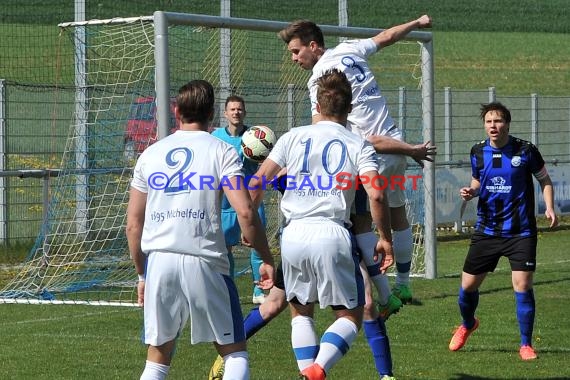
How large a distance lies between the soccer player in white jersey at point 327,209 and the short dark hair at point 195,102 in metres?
0.72

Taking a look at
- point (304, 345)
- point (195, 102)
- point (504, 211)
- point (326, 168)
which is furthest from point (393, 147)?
point (195, 102)

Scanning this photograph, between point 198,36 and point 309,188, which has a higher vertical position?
point 198,36

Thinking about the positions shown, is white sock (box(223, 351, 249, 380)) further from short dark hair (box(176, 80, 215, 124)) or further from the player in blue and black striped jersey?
the player in blue and black striped jersey

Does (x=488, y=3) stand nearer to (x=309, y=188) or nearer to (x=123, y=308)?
(x=123, y=308)

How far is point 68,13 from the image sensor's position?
64.7ft

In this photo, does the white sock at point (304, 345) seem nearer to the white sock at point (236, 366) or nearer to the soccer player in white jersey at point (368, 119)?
the soccer player in white jersey at point (368, 119)

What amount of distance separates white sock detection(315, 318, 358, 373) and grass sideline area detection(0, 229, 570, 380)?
124cm

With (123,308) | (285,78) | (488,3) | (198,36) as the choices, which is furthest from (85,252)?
(488,3)

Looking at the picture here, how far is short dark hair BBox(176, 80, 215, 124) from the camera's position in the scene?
6.01 meters

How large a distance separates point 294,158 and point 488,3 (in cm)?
2437

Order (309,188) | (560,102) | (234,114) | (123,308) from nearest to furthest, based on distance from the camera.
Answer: (309,188) < (234,114) < (123,308) < (560,102)

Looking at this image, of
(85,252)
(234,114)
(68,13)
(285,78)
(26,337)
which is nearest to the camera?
(26,337)

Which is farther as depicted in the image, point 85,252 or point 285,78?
point 285,78

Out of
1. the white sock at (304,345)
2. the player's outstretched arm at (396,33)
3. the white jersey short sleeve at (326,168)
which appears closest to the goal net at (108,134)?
the player's outstretched arm at (396,33)
